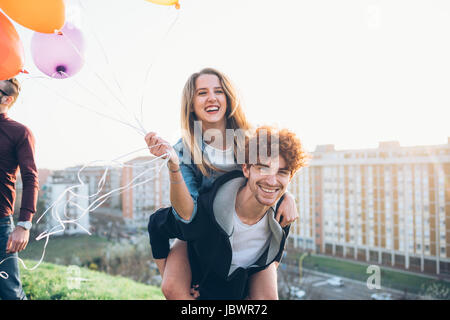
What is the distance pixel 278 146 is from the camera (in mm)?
1445

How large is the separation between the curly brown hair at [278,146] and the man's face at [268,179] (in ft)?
0.09

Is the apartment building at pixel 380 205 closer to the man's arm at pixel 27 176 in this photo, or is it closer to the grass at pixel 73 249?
the grass at pixel 73 249

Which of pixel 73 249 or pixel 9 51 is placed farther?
pixel 73 249

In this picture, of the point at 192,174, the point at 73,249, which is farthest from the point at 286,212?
the point at 73,249

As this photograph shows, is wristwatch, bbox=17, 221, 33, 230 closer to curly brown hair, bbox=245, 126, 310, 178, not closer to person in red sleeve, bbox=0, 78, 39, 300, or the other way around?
person in red sleeve, bbox=0, 78, 39, 300

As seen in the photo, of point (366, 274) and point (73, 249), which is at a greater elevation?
point (73, 249)

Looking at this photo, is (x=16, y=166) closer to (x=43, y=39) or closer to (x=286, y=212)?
(x=43, y=39)

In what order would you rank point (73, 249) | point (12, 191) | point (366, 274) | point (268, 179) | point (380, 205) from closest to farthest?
point (268, 179) < point (12, 191) < point (73, 249) < point (366, 274) < point (380, 205)

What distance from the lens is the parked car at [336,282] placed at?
2180 cm

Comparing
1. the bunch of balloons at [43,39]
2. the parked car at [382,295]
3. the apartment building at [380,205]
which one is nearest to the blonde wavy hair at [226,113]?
the bunch of balloons at [43,39]

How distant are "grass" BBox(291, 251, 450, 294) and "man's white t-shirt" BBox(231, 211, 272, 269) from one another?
22312 millimetres

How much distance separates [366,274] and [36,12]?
26672mm
